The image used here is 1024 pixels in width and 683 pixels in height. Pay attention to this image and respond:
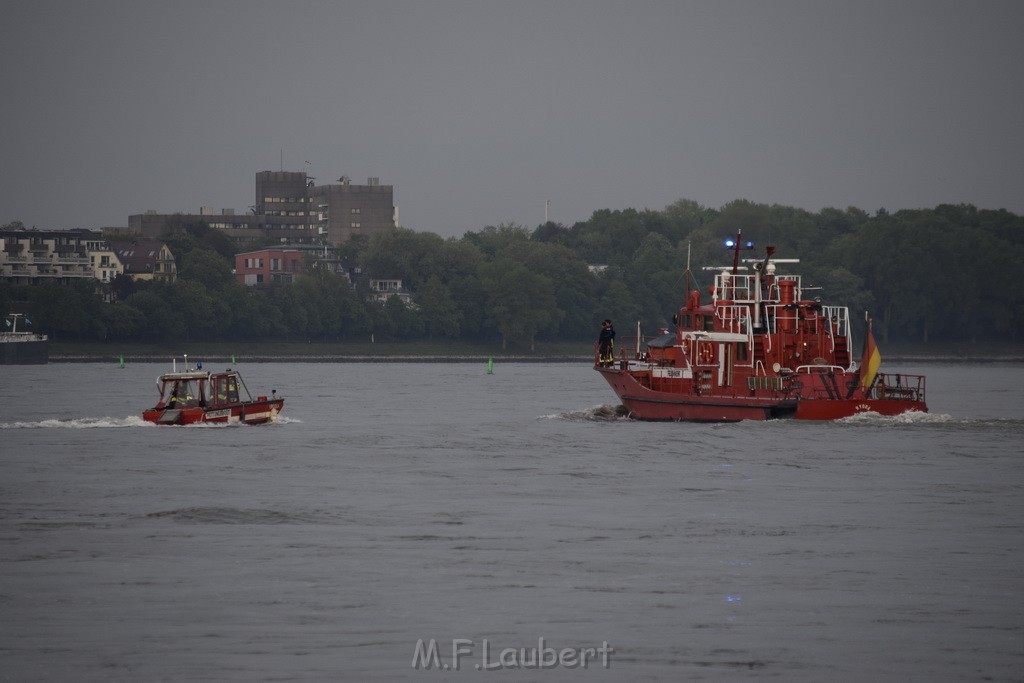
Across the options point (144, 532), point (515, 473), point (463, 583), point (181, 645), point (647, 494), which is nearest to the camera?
point (181, 645)

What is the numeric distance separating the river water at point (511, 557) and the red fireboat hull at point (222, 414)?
39.7 inches

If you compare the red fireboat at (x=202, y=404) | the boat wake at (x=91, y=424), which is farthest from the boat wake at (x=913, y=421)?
the boat wake at (x=91, y=424)

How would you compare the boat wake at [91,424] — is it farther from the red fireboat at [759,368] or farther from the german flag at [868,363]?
the german flag at [868,363]

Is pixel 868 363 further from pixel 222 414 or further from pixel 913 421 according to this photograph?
pixel 222 414

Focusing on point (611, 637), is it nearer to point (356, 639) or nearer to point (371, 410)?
point (356, 639)

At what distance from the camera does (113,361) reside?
19412 centimetres

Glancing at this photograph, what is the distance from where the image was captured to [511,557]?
106 ft

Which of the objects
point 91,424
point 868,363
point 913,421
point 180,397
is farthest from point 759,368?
point 91,424

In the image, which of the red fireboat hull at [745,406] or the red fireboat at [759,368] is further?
the red fireboat at [759,368]

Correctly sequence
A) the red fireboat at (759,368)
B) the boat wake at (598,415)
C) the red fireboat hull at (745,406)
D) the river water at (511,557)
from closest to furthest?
the river water at (511,557), the red fireboat hull at (745,406), the red fireboat at (759,368), the boat wake at (598,415)

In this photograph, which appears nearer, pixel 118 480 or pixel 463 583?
pixel 463 583

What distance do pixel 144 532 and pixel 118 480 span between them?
11561 millimetres

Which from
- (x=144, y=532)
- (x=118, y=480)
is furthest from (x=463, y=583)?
(x=118, y=480)

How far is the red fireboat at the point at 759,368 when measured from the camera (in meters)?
67.8
